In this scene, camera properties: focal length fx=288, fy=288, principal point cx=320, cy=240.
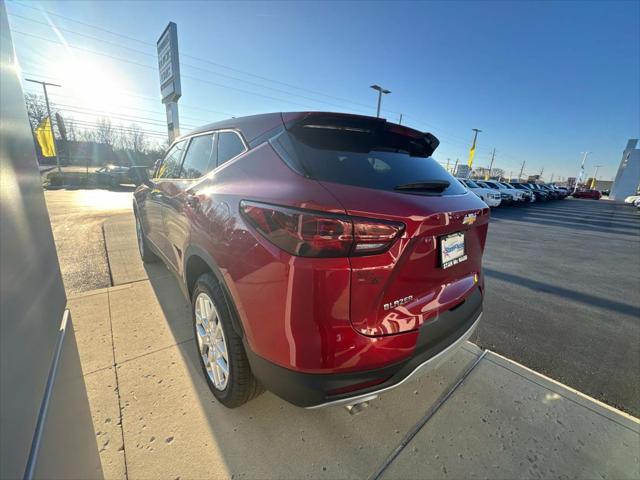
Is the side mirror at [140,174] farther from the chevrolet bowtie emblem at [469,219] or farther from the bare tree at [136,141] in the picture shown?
the bare tree at [136,141]

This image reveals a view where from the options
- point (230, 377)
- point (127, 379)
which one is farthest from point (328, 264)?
point (127, 379)

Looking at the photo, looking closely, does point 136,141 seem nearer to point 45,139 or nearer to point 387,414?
point 45,139

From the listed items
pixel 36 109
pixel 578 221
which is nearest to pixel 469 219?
pixel 578 221

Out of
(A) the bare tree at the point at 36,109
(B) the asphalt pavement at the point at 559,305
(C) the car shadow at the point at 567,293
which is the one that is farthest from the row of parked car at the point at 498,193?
(A) the bare tree at the point at 36,109

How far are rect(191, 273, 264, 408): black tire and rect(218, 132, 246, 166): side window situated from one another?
2.65ft

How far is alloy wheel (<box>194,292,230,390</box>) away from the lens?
6.10 feet

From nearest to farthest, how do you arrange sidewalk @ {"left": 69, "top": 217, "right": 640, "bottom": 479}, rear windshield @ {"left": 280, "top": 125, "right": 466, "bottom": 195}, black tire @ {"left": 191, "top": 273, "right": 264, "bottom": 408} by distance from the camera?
rear windshield @ {"left": 280, "top": 125, "right": 466, "bottom": 195} → sidewalk @ {"left": 69, "top": 217, "right": 640, "bottom": 479} → black tire @ {"left": 191, "top": 273, "right": 264, "bottom": 408}

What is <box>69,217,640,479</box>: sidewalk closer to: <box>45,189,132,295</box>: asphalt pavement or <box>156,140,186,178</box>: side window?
<box>156,140,186,178</box>: side window

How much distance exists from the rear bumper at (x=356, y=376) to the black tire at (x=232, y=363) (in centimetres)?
23

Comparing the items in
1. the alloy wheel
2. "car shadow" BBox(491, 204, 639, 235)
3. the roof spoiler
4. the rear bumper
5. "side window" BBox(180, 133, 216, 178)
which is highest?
the roof spoiler

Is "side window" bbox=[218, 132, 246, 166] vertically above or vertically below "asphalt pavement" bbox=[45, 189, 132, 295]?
above

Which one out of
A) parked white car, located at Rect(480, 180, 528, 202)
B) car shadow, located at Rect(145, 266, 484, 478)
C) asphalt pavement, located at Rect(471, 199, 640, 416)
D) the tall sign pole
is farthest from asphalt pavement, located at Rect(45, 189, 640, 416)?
parked white car, located at Rect(480, 180, 528, 202)

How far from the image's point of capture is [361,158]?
1.60 metres

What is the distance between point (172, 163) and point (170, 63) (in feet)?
30.0
